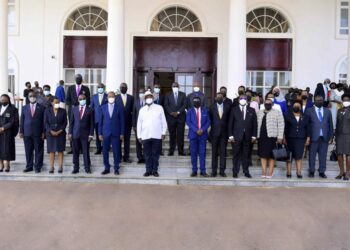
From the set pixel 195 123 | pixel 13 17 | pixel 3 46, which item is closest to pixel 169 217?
pixel 195 123

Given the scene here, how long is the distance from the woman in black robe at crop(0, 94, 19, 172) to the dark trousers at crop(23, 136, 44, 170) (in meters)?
0.38

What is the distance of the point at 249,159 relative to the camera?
985cm

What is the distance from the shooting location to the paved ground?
5613mm

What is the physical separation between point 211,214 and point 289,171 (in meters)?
3.19

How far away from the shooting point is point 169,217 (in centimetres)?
659

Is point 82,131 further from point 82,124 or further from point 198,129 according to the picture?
point 198,129

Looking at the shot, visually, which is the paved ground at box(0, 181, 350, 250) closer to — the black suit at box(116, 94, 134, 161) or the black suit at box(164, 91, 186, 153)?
the black suit at box(116, 94, 134, 161)

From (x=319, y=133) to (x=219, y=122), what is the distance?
2270mm

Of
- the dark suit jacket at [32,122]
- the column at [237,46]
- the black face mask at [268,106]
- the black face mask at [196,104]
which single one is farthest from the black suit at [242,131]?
the dark suit jacket at [32,122]

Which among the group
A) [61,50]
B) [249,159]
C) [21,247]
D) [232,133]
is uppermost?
[61,50]

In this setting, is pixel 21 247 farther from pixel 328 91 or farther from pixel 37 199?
pixel 328 91

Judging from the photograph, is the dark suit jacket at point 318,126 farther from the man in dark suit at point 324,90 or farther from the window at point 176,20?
the window at point 176,20

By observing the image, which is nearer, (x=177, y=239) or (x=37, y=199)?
(x=177, y=239)

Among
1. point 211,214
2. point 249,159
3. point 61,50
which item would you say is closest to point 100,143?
point 249,159
